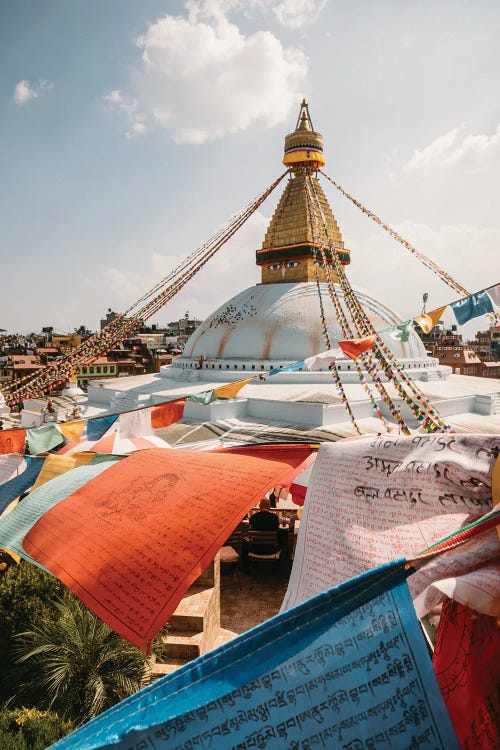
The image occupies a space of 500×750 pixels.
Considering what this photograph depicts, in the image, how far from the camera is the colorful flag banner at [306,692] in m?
1.25

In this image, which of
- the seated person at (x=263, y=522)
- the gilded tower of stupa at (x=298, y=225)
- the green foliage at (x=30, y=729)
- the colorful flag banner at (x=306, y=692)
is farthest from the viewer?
the gilded tower of stupa at (x=298, y=225)

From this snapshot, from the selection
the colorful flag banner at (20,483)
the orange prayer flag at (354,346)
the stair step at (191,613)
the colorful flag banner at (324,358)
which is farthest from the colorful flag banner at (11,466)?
the orange prayer flag at (354,346)

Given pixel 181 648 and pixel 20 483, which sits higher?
pixel 20 483

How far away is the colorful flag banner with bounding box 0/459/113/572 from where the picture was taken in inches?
136

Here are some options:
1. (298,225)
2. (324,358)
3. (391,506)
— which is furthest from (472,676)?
→ (298,225)

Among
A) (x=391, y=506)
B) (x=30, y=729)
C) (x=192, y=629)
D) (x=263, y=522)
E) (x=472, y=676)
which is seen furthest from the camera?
(x=263, y=522)

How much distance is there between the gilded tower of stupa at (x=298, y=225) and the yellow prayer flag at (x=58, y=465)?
1283 centimetres

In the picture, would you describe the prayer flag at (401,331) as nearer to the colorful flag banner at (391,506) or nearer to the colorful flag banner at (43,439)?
the colorful flag banner at (391,506)

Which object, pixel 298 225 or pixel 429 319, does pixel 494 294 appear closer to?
pixel 429 319

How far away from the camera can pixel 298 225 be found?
16656 mm

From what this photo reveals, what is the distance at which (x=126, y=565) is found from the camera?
8.48ft

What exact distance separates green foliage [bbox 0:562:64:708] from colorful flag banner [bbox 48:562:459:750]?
3975 millimetres

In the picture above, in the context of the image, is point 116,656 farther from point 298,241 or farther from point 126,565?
point 298,241

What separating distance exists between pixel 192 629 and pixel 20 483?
239cm
